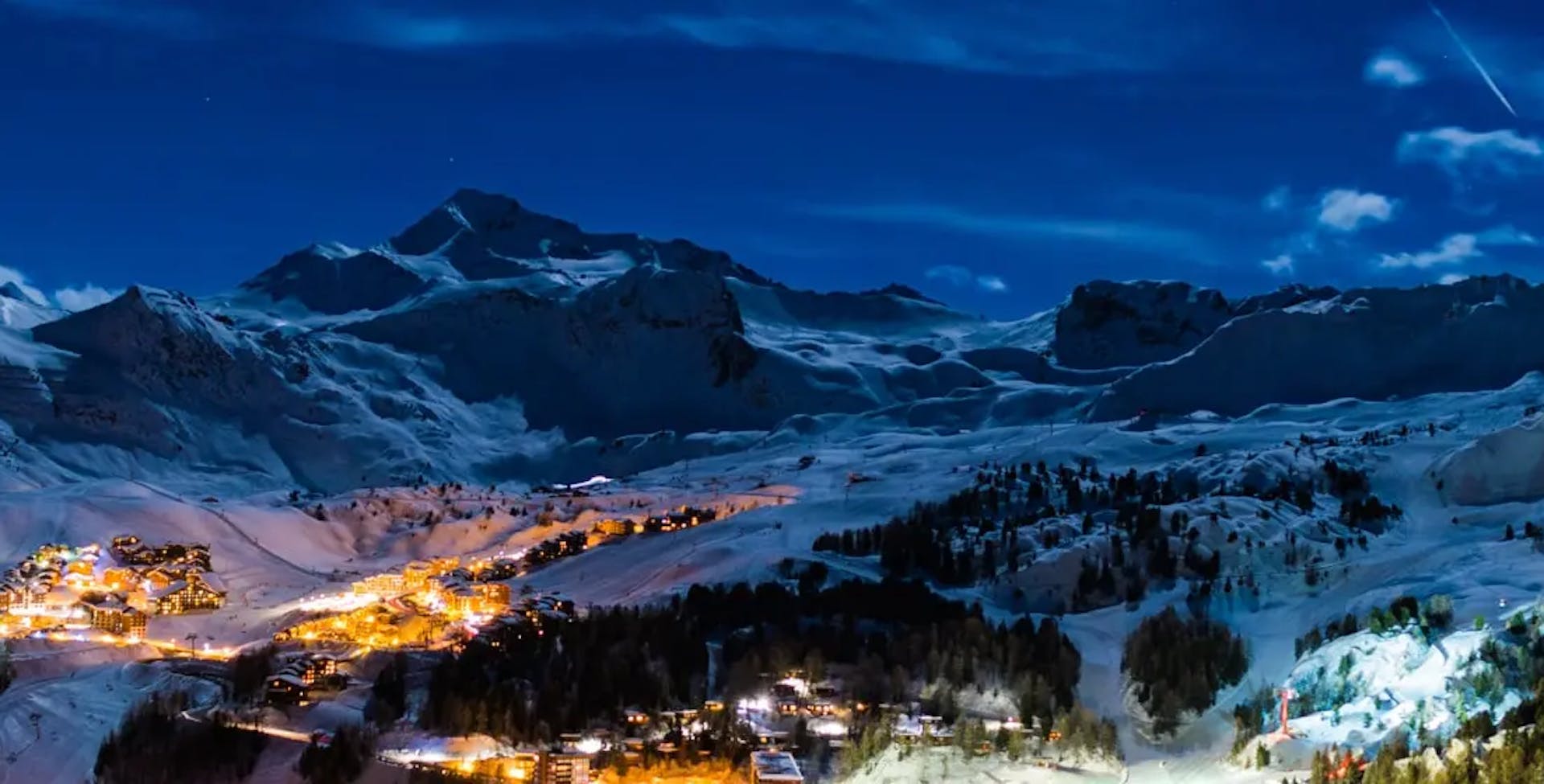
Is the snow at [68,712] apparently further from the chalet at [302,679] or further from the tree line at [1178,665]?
the tree line at [1178,665]

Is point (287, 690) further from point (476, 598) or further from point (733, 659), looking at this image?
point (476, 598)

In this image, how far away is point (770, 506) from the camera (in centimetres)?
11850

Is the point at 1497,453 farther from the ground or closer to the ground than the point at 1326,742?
farther from the ground

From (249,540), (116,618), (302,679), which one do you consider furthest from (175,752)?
(249,540)

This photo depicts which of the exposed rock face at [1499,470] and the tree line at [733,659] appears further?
the exposed rock face at [1499,470]

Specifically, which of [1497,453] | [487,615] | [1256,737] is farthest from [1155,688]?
[1497,453]

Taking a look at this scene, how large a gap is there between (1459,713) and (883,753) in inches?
754

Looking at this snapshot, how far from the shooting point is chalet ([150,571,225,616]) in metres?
95.9

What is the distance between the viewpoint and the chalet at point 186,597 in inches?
3775

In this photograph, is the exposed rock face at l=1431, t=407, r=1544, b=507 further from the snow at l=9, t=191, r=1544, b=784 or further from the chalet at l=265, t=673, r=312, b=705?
the chalet at l=265, t=673, r=312, b=705

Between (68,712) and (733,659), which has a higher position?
(733,659)

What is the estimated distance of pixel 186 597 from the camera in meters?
97.0

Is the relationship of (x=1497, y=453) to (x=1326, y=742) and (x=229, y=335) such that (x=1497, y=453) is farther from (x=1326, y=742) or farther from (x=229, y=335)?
(x=229, y=335)

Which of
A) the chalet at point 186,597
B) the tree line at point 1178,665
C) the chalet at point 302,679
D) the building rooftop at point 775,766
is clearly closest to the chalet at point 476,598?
the chalet at point 186,597
